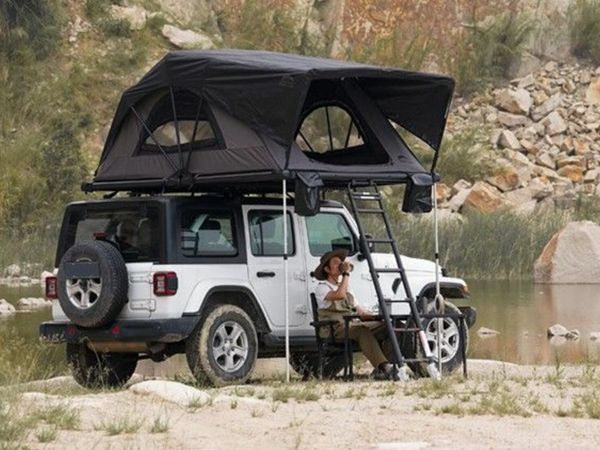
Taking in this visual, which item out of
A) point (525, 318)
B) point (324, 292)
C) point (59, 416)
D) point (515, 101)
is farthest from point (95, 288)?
point (515, 101)

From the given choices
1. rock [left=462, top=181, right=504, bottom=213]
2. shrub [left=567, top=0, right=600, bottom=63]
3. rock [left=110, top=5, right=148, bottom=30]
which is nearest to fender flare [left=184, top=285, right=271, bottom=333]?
rock [left=462, top=181, right=504, bottom=213]

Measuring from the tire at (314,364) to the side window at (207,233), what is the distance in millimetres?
1826

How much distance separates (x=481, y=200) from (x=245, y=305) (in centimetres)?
3485

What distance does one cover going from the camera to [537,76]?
2436 inches

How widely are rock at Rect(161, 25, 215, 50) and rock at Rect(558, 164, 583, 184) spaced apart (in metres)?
11.2

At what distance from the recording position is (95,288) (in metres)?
16.1

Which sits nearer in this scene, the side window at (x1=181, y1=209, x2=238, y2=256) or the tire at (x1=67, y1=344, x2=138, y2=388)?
the side window at (x1=181, y1=209, x2=238, y2=256)

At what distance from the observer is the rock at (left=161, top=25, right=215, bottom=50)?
54500 millimetres

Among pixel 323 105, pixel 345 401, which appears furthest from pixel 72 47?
pixel 345 401

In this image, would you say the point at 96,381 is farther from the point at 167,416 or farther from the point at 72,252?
the point at 167,416

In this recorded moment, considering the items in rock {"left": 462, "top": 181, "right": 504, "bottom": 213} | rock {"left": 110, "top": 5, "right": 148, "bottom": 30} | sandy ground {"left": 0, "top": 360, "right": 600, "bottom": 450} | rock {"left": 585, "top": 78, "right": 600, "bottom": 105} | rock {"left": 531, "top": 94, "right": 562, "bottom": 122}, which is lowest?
sandy ground {"left": 0, "top": 360, "right": 600, "bottom": 450}

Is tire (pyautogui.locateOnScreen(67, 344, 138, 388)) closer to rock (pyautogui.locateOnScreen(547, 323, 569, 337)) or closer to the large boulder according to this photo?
rock (pyautogui.locateOnScreen(547, 323, 569, 337))

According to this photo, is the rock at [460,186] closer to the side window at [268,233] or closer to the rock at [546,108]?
the rock at [546,108]

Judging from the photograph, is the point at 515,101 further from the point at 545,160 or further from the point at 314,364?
the point at 314,364
